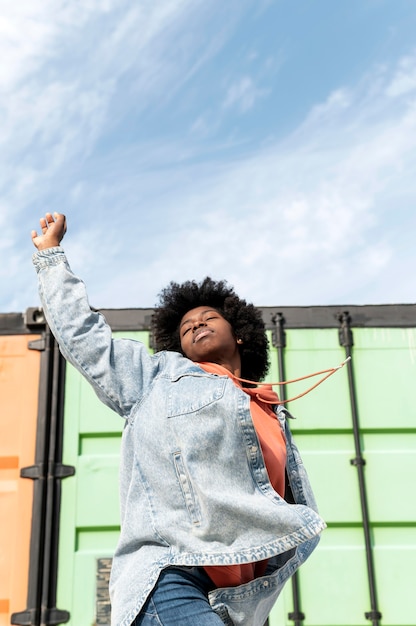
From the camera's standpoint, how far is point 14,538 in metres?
4.38

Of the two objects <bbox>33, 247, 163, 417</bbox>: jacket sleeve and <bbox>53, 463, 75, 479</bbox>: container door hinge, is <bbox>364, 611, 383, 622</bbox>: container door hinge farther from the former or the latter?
<bbox>33, 247, 163, 417</bbox>: jacket sleeve

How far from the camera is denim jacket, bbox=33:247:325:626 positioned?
1.62 meters

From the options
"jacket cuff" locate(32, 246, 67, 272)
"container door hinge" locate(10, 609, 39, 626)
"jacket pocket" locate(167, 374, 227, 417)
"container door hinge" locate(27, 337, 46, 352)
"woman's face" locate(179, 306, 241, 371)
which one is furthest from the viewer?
"container door hinge" locate(27, 337, 46, 352)

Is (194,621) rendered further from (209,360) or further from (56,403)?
(56,403)

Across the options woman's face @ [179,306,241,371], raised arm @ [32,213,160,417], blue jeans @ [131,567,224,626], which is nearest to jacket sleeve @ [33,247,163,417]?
raised arm @ [32,213,160,417]

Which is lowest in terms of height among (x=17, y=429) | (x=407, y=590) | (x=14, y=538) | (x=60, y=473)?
(x=407, y=590)

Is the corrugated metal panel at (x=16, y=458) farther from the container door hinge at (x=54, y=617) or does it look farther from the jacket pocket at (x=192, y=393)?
the jacket pocket at (x=192, y=393)

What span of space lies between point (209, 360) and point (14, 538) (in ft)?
9.40

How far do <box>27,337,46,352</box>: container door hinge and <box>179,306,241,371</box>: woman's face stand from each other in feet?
9.01

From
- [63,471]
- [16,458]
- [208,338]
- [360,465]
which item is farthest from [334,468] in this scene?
[208,338]

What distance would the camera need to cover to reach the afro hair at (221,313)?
235 centimetres

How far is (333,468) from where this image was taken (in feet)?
14.9

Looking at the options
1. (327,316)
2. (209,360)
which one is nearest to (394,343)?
(327,316)

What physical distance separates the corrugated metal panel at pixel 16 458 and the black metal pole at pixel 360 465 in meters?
2.02
